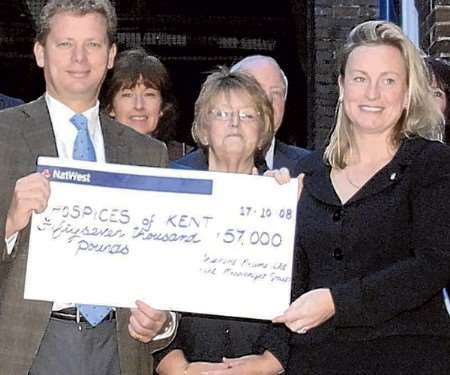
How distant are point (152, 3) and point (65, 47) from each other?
7377 millimetres

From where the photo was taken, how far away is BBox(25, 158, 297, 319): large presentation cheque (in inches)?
124

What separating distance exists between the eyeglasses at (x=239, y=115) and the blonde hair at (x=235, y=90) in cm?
2

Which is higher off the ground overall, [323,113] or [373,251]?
[323,113]

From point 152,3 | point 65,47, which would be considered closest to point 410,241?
point 65,47

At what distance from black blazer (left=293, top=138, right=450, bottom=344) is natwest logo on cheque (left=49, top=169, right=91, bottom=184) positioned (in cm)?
72

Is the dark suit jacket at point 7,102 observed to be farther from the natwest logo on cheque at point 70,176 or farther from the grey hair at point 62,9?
the natwest logo on cheque at point 70,176

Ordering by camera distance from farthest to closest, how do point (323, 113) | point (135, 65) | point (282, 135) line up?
point (282, 135)
point (323, 113)
point (135, 65)

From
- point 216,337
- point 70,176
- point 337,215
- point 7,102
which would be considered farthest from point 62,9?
point 7,102

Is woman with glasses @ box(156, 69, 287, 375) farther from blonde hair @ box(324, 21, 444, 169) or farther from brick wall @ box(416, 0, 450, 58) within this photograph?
brick wall @ box(416, 0, 450, 58)

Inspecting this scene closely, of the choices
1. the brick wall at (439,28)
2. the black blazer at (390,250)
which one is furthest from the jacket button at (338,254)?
the brick wall at (439,28)

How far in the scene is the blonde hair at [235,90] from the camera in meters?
3.80

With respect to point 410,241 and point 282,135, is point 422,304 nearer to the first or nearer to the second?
point 410,241

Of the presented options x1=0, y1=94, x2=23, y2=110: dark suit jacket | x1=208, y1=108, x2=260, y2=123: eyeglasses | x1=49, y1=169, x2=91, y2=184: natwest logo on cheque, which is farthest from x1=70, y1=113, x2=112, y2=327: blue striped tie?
x1=0, y1=94, x2=23, y2=110: dark suit jacket

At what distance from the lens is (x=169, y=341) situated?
11.1 feet
